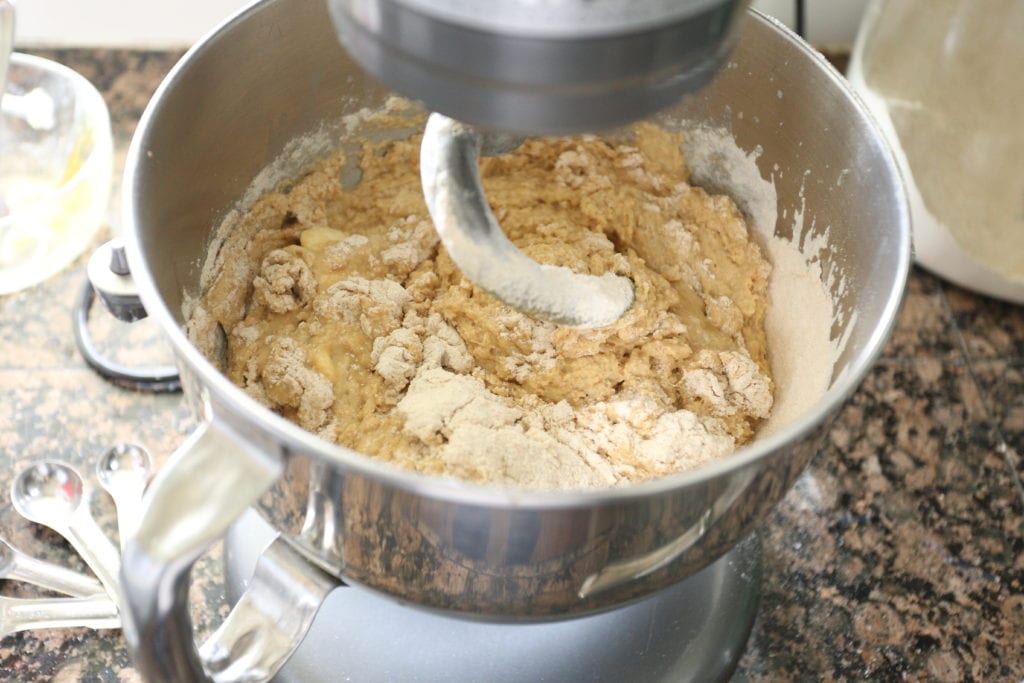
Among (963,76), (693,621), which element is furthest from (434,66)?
(963,76)

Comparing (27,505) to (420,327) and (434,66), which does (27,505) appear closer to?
(420,327)

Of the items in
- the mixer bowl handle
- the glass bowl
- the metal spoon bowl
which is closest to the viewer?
the mixer bowl handle

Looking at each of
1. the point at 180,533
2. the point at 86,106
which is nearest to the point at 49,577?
the point at 180,533

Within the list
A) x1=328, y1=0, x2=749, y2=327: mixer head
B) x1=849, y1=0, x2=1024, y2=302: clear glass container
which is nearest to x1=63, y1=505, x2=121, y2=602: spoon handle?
x1=328, y1=0, x2=749, y2=327: mixer head

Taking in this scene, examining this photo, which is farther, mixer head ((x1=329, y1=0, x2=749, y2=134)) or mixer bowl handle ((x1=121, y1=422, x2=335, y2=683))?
mixer bowl handle ((x1=121, y1=422, x2=335, y2=683))

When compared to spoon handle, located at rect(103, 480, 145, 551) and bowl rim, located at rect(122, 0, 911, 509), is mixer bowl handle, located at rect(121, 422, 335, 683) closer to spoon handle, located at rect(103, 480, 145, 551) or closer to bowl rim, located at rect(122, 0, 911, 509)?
bowl rim, located at rect(122, 0, 911, 509)

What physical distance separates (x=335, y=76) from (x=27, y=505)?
1.36ft

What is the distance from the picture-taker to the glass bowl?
0.92 m

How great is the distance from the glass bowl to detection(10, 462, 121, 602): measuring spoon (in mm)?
226

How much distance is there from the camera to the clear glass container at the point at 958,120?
85cm

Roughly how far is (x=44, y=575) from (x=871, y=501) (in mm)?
667

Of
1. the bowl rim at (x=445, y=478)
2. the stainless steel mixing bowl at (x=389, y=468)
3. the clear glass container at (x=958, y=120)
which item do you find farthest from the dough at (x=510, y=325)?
the clear glass container at (x=958, y=120)

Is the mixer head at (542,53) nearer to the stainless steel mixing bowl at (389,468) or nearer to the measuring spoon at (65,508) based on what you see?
the stainless steel mixing bowl at (389,468)

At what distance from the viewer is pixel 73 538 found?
0.76 metres
